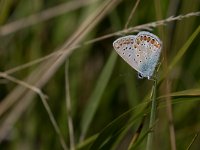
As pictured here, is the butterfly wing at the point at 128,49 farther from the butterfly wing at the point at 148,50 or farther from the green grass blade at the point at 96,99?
the green grass blade at the point at 96,99

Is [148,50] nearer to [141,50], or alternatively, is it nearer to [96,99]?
[141,50]

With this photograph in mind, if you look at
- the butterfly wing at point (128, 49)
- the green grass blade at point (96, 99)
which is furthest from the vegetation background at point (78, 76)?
the butterfly wing at point (128, 49)

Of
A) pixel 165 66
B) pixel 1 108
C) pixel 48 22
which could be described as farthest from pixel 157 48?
pixel 48 22

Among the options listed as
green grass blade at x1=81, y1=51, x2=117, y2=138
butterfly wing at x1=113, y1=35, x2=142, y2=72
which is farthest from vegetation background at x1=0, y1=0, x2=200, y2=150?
butterfly wing at x1=113, y1=35, x2=142, y2=72

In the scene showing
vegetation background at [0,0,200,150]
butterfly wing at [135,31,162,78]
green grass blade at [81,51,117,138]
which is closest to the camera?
butterfly wing at [135,31,162,78]

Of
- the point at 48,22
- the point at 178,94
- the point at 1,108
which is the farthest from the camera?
the point at 48,22

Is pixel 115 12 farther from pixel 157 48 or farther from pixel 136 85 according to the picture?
pixel 157 48

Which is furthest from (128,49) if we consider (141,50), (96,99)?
(96,99)

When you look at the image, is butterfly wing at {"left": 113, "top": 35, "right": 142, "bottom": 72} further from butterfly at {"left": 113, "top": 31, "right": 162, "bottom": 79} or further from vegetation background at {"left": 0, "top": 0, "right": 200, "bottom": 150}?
vegetation background at {"left": 0, "top": 0, "right": 200, "bottom": 150}
